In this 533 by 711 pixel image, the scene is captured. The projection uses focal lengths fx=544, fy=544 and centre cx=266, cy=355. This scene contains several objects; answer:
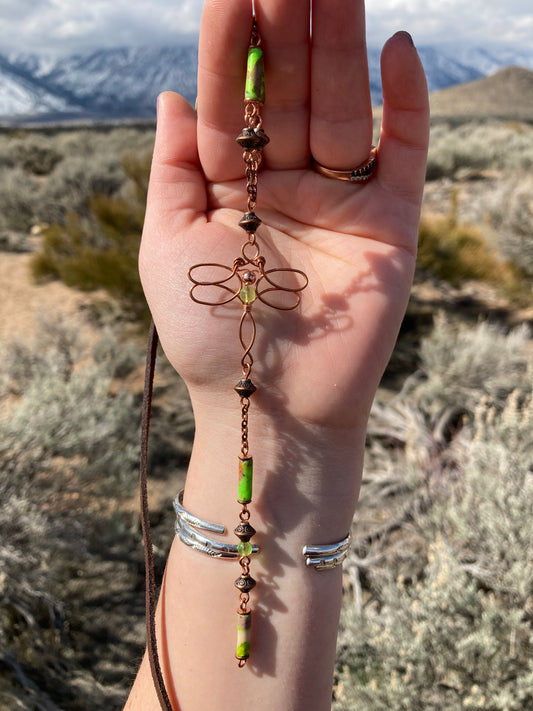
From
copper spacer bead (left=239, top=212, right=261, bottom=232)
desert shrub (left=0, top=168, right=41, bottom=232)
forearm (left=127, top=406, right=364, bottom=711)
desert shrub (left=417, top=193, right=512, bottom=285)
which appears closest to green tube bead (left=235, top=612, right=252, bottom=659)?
forearm (left=127, top=406, right=364, bottom=711)

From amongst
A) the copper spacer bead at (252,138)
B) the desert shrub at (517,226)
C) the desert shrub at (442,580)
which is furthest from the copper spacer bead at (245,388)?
the desert shrub at (517,226)

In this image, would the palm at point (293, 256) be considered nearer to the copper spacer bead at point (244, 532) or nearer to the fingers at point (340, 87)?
the fingers at point (340, 87)

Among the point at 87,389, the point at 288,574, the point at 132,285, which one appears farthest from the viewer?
the point at 132,285

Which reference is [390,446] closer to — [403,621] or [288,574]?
[403,621]

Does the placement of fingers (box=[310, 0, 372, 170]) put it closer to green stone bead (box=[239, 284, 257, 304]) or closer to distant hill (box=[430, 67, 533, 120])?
green stone bead (box=[239, 284, 257, 304])

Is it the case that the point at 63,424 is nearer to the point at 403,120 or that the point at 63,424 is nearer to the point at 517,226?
the point at 403,120

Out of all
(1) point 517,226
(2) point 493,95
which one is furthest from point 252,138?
(2) point 493,95

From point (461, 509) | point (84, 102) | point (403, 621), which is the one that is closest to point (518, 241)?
point (461, 509)
